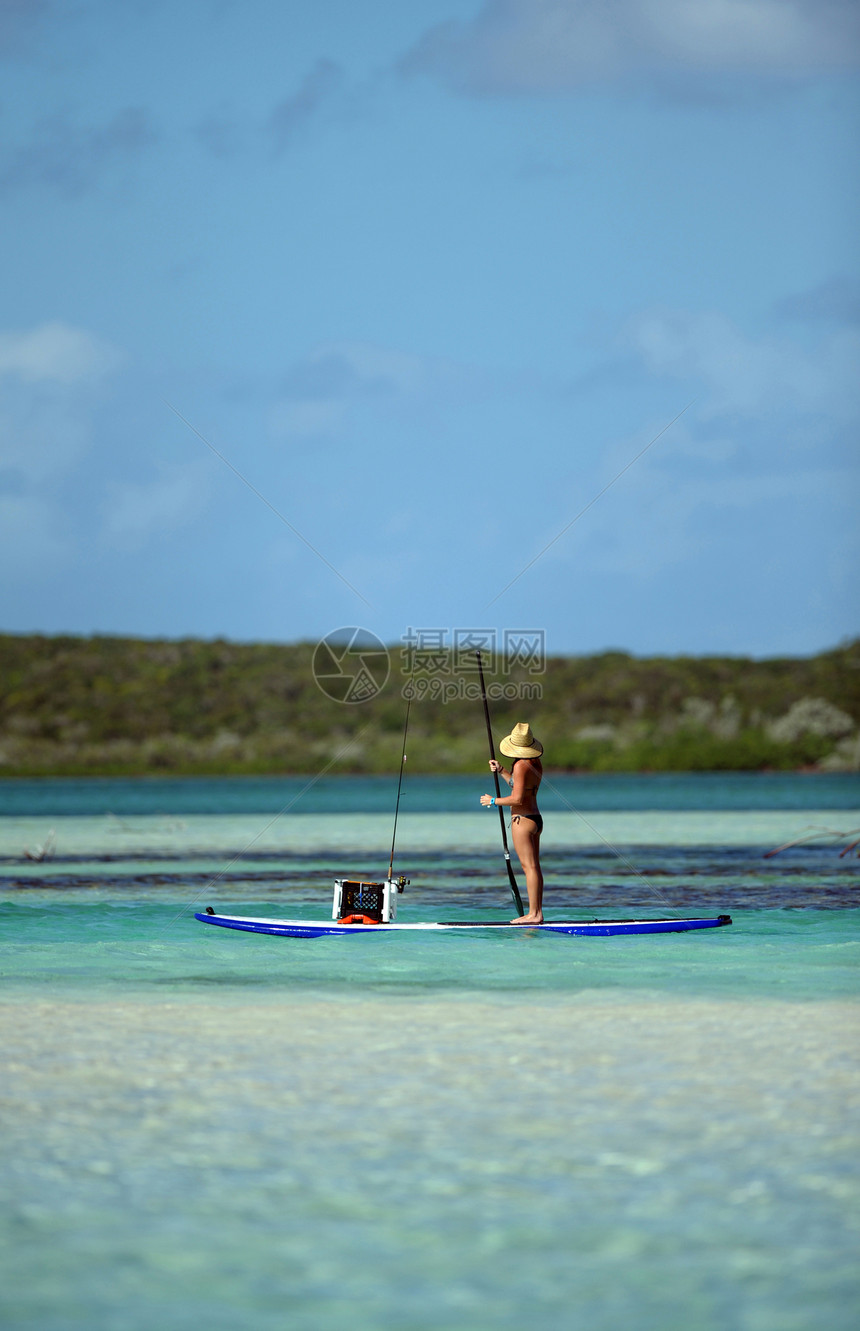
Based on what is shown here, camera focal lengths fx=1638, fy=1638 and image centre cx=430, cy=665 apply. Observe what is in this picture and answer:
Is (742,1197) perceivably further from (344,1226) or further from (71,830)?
(71,830)

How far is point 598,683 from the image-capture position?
113375mm

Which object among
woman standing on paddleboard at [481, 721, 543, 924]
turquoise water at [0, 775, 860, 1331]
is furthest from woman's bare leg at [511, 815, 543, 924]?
turquoise water at [0, 775, 860, 1331]

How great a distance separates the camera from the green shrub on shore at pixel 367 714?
93.1 m

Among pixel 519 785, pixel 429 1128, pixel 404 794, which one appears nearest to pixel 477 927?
pixel 519 785

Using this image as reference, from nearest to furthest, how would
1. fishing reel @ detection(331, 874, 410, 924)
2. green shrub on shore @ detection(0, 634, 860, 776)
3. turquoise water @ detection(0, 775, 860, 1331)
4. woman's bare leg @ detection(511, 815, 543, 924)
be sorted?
turquoise water @ detection(0, 775, 860, 1331) < woman's bare leg @ detection(511, 815, 543, 924) < fishing reel @ detection(331, 874, 410, 924) < green shrub on shore @ detection(0, 634, 860, 776)

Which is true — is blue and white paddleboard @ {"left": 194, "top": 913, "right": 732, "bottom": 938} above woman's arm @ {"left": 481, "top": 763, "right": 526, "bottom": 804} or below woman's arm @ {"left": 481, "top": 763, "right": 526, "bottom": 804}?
below

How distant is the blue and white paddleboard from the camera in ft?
52.4

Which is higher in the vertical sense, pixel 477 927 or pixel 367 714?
pixel 367 714

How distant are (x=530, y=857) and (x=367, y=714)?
9411 centimetres

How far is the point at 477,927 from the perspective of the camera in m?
16.6

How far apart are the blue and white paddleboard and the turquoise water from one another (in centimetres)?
17

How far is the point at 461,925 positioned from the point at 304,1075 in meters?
6.52
